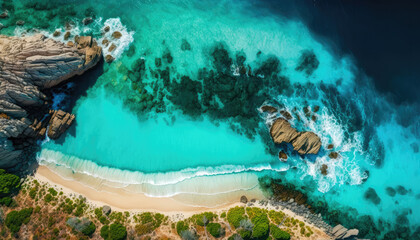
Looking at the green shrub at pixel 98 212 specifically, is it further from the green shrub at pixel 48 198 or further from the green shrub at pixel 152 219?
the green shrub at pixel 48 198

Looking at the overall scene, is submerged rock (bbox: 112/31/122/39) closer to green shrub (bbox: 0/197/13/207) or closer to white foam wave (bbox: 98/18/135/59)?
white foam wave (bbox: 98/18/135/59)

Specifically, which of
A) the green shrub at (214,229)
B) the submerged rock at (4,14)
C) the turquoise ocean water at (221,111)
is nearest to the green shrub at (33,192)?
the turquoise ocean water at (221,111)

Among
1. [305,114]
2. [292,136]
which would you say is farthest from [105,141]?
[305,114]

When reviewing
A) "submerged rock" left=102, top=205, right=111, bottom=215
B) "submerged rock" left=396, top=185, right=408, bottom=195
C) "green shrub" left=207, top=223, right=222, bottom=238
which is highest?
"submerged rock" left=396, top=185, right=408, bottom=195

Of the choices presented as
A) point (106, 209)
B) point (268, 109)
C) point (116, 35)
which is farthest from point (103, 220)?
point (268, 109)

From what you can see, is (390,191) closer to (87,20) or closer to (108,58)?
(108,58)

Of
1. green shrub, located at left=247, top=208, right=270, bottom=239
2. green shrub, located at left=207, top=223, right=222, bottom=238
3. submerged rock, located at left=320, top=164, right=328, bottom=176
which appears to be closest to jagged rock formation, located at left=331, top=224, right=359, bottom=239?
submerged rock, located at left=320, top=164, right=328, bottom=176
